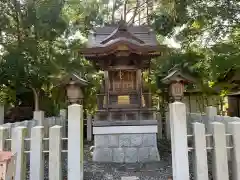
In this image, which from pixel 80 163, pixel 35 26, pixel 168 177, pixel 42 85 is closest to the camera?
pixel 80 163

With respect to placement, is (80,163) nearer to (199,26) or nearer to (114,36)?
(114,36)

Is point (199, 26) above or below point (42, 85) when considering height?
above

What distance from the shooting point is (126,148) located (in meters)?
7.62

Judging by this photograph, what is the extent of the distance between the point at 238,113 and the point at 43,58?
9.64 meters

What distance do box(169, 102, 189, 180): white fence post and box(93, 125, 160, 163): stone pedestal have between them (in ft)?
9.52

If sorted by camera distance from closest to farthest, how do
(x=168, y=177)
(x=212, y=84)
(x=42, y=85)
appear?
1. (x=168, y=177)
2. (x=42, y=85)
3. (x=212, y=84)

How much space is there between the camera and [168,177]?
5609mm

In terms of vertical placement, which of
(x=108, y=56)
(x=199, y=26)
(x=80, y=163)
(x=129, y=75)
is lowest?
(x=80, y=163)

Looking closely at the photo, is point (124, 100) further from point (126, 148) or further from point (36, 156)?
point (36, 156)

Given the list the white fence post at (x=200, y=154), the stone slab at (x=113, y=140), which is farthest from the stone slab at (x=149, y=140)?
the white fence post at (x=200, y=154)

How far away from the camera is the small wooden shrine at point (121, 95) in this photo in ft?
24.7

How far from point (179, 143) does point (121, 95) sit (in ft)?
12.1

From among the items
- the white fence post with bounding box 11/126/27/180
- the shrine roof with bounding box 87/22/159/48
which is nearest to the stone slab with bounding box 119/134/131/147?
the shrine roof with bounding box 87/22/159/48

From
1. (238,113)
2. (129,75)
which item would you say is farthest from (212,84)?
(129,75)
